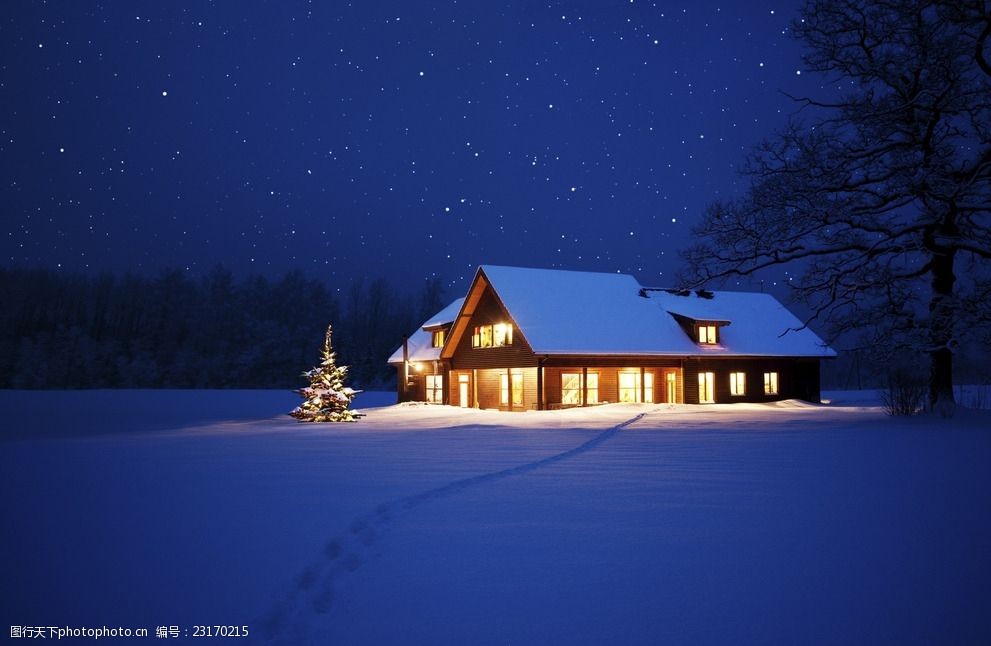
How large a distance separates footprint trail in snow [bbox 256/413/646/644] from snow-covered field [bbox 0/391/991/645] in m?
0.02

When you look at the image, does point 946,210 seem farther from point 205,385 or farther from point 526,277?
Answer: point 205,385

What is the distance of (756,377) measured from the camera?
34.3 m

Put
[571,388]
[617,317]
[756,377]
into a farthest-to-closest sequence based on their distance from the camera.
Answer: [756,377]
[617,317]
[571,388]

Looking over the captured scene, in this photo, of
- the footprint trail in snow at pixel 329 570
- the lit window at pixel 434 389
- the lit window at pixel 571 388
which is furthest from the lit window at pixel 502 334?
the footprint trail in snow at pixel 329 570

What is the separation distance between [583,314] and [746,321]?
1082 centimetres

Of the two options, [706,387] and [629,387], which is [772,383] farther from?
[629,387]

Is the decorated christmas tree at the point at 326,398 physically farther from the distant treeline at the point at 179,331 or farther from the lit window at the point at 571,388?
the distant treeline at the point at 179,331

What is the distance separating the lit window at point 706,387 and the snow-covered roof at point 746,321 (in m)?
1.36

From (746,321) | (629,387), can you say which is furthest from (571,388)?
(746,321)

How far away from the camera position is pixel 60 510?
7703mm

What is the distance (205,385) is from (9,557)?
265 ft

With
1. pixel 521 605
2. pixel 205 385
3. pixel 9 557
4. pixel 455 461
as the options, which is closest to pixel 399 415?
pixel 455 461

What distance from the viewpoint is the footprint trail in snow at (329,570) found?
14.1ft

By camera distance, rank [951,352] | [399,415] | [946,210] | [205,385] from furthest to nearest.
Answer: [205,385]
[399,415]
[951,352]
[946,210]
